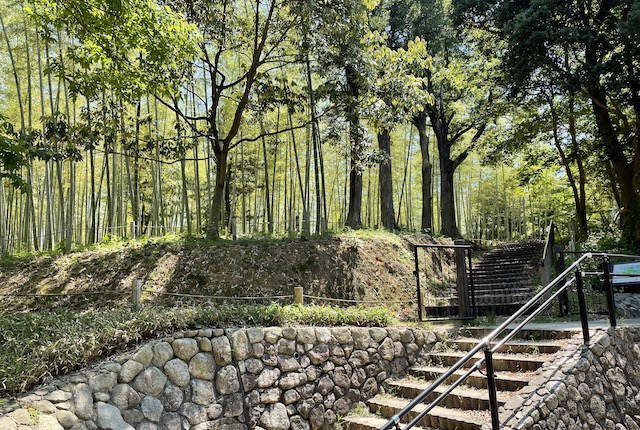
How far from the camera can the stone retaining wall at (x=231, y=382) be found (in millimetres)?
3174

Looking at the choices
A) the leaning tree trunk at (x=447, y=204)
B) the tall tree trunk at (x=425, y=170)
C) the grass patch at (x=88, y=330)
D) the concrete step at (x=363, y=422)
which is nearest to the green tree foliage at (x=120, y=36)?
the grass patch at (x=88, y=330)

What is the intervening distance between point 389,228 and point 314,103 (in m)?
3.94

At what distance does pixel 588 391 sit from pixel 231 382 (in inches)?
117

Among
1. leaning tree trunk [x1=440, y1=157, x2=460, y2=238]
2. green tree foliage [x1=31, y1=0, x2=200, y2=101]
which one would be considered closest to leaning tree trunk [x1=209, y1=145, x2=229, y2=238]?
green tree foliage [x1=31, y1=0, x2=200, y2=101]

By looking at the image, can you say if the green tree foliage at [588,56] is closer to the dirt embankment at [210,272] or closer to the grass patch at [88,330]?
the dirt embankment at [210,272]

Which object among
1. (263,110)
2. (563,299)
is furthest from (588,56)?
(263,110)

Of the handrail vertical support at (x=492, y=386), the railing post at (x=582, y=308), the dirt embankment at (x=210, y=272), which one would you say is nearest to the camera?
the handrail vertical support at (x=492, y=386)

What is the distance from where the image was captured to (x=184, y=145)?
8633 millimetres

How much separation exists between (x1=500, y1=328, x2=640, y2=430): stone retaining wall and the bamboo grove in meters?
4.48

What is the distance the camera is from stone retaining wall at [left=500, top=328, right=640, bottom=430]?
338cm

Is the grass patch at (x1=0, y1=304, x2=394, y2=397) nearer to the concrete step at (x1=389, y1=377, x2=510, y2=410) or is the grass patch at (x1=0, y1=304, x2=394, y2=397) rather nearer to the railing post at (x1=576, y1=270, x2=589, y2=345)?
the concrete step at (x1=389, y1=377, x2=510, y2=410)

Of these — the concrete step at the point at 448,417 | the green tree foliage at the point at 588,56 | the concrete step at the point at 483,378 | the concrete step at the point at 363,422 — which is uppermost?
the green tree foliage at the point at 588,56

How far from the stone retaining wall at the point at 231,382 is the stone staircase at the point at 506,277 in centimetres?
254

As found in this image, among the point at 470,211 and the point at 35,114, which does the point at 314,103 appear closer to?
the point at 35,114
